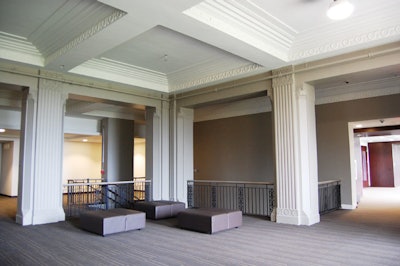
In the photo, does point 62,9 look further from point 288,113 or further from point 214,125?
point 214,125

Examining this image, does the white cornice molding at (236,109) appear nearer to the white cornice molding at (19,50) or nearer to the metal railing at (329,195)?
the metal railing at (329,195)

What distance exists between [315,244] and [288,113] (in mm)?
3058

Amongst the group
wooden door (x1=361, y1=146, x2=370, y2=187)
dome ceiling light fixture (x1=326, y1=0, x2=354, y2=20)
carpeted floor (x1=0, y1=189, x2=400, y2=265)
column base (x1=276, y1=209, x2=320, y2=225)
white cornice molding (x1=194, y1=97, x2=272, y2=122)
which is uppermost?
dome ceiling light fixture (x1=326, y1=0, x2=354, y2=20)

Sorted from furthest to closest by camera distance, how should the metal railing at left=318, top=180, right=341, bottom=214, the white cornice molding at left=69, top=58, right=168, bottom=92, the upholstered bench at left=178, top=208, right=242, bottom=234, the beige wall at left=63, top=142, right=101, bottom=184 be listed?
the beige wall at left=63, top=142, right=101, bottom=184
the metal railing at left=318, top=180, right=341, bottom=214
the white cornice molding at left=69, top=58, right=168, bottom=92
the upholstered bench at left=178, top=208, right=242, bottom=234

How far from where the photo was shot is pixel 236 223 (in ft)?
22.4

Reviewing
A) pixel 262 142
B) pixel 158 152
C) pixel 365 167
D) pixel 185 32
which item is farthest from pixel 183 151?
pixel 365 167

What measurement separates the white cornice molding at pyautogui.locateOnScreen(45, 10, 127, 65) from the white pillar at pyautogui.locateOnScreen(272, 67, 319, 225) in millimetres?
4061

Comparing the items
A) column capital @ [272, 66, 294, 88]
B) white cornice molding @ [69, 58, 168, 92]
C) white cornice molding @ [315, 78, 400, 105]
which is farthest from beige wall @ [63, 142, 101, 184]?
column capital @ [272, 66, 294, 88]

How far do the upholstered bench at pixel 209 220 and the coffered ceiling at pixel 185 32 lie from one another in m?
3.31

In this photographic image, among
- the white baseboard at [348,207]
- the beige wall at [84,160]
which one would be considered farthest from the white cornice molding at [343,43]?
the beige wall at [84,160]

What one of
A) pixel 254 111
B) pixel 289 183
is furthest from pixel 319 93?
pixel 289 183

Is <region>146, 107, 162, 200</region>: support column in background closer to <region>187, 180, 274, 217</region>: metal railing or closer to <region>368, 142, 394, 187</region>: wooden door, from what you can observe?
<region>187, 180, 274, 217</region>: metal railing

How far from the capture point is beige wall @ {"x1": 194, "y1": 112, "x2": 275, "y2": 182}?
11125 millimetres

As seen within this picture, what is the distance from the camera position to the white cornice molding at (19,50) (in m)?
6.75
